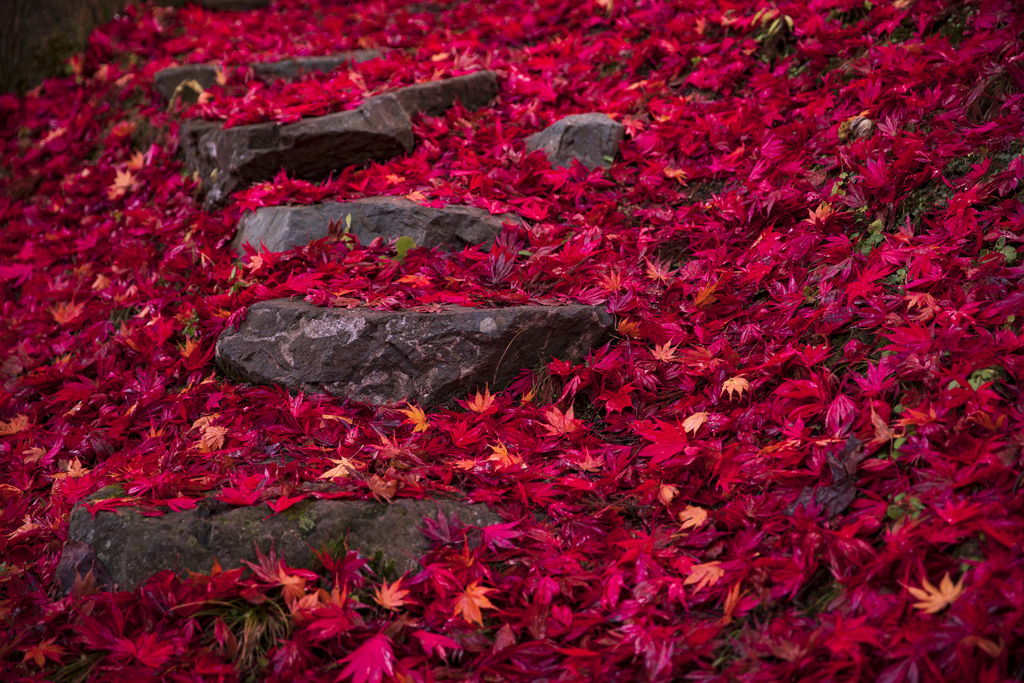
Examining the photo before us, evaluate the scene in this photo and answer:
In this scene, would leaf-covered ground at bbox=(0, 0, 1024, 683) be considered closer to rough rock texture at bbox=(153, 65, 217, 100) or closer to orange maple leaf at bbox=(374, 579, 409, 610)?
orange maple leaf at bbox=(374, 579, 409, 610)

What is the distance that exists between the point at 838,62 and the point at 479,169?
1.81 meters

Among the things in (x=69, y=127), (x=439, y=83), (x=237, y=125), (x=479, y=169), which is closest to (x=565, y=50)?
(x=439, y=83)

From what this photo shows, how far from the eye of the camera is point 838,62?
10.3 feet

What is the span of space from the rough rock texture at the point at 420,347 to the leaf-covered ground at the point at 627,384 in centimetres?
9

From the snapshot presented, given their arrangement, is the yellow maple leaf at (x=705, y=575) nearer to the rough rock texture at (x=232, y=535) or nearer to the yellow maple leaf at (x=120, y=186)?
the rough rock texture at (x=232, y=535)

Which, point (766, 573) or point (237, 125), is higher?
point (237, 125)

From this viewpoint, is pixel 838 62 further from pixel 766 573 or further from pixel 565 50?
pixel 766 573

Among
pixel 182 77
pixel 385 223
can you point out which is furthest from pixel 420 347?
pixel 182 77

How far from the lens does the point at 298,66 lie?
4145 mm

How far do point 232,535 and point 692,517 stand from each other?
1271 mm

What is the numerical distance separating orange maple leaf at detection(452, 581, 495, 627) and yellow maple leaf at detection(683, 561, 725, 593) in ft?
1.68

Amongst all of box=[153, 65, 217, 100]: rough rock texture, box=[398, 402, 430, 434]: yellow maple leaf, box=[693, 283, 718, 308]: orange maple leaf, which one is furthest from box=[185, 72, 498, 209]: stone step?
box=[693, 283, 718, 308]: orange maple leaf

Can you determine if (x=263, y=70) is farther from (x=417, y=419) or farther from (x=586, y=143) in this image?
(x=417, y=419)

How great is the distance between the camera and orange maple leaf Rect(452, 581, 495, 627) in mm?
1642
